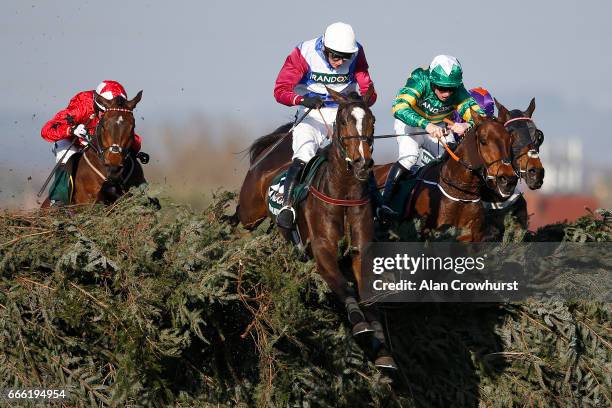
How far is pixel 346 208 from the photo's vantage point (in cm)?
899

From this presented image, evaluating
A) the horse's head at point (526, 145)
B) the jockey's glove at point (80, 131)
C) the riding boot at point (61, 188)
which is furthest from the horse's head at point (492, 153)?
the riding boot at point (61, 188)

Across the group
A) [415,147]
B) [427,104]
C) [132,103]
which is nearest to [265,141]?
[132,103]

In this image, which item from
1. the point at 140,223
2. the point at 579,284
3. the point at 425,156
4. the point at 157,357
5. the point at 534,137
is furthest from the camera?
the point at 425,156

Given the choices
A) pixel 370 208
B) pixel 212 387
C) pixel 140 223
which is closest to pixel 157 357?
pixel 212 387

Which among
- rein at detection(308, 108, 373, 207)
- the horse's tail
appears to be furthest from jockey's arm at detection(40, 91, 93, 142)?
rein at detection(308, 108, 373, 207)

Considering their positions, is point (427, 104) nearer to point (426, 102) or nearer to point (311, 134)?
point (426, 102)

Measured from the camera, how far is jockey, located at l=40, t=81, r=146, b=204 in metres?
11.7

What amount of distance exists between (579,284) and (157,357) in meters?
3.96

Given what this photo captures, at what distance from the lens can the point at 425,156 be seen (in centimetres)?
1174

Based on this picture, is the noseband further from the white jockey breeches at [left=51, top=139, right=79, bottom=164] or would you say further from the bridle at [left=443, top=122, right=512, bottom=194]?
the bridle at [left=443, top=122, right=512, bottom=194]

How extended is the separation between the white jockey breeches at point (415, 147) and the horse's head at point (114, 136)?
2928 millimetres

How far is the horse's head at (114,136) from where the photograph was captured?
1109 cm

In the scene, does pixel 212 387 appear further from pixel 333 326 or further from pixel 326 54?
pixel 326 54

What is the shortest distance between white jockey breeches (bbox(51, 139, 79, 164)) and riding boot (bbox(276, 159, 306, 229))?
125 inches
